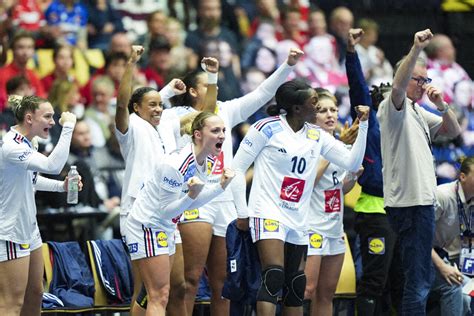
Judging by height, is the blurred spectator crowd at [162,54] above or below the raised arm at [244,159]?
above

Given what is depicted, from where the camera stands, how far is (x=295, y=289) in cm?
956

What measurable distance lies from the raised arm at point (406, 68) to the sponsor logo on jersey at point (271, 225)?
126cm

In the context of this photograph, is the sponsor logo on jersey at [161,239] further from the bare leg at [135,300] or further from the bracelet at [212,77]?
the bracelet at [212,77]

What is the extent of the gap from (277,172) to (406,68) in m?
1.28

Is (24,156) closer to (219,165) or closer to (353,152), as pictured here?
(219,165)

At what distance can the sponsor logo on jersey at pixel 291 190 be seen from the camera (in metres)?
9.55

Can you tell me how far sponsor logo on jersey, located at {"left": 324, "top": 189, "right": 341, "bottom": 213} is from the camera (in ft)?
33.8

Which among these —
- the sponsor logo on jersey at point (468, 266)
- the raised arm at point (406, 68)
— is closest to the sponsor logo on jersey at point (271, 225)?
the raised arm at point (406, 68)

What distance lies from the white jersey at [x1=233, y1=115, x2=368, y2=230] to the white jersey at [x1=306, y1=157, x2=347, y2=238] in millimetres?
632

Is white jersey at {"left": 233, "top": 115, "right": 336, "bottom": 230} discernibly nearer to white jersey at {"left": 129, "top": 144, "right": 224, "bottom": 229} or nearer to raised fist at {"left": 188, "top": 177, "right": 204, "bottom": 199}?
white jersey at {"left": 129, "top": 144, "right": 224, "bottom": 229}

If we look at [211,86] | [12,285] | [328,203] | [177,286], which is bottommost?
[177,286]

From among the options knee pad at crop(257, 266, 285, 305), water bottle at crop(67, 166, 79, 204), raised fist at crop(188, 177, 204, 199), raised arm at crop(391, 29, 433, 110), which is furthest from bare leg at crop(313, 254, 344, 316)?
water bottle at crop(67, 166, 79, 204)

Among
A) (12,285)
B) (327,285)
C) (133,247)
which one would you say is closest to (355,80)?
(327,285)

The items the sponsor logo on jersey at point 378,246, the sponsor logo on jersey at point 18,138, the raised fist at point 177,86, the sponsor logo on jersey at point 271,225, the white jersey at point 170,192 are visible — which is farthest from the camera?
the sponsor logo on jersey at point 378,246
